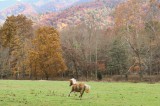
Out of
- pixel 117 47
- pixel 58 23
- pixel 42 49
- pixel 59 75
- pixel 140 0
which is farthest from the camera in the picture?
pixel 58 23

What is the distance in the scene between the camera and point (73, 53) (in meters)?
88.8

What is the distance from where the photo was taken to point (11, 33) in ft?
287

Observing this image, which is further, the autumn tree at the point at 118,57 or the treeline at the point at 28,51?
the autumn tree at the point at 118,57

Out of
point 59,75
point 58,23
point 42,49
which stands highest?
point 58,23

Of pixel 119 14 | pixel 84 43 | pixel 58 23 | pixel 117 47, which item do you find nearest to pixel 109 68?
pixel 117 47

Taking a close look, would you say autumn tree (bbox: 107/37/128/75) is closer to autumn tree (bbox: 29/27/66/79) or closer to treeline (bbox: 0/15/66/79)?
autumn tree (bbox: 29/27/66/79)

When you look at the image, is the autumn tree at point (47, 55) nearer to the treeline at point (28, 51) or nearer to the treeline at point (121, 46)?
the treeline at point (28, 51)

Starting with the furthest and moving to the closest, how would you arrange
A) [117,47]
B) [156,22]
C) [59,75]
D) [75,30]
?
[75,30], [59,75], [117,47], [156,22]

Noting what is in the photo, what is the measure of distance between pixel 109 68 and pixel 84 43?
505 inches

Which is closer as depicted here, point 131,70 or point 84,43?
point 131,70

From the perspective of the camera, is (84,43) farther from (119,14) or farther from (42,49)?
(119,14)

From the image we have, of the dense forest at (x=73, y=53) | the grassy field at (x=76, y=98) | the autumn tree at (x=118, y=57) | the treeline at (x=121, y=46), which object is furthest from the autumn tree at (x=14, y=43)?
the grassy field at (x=76, y=98)

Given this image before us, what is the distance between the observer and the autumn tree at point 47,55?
8038 cm

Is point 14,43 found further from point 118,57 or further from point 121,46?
point 121,46
